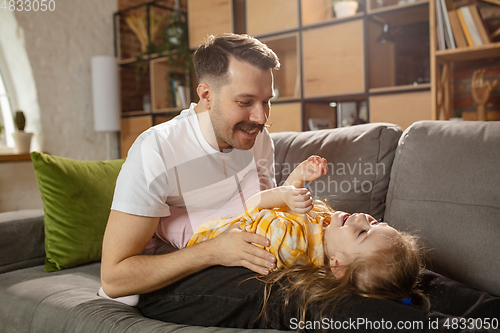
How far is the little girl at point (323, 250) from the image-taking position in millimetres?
1000

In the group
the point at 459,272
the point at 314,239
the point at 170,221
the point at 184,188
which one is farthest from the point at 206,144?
the point at 459,272

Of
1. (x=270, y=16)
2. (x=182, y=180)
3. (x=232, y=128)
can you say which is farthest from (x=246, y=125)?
(x=270, y=16)

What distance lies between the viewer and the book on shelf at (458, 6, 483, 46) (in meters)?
2.35

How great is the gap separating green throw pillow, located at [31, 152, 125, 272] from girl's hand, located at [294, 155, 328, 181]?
0.93 metres

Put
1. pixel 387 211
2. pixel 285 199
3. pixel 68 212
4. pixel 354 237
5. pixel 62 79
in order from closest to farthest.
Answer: pixel 354 237 → pixel 285 199 → pixel 387 211 → pixel 68 212 → pixel 62 79

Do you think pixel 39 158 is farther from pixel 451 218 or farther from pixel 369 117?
pixel 369 117

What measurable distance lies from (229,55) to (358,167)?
0.68 metres

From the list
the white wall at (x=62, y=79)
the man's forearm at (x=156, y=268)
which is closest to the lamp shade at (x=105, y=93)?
the white wall at (x=62, y=79)

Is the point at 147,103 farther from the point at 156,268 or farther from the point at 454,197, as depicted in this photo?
the point at 454,197

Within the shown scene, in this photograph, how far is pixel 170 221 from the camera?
1288 mm

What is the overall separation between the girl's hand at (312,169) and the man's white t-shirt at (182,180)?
0.79 ft

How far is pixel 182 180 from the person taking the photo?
1.26 m

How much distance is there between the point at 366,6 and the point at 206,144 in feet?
6.44

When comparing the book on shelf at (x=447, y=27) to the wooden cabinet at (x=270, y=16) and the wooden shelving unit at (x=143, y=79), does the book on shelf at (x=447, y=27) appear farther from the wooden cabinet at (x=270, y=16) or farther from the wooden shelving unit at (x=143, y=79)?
the wooden shelving unit at (x=143, y=79)
